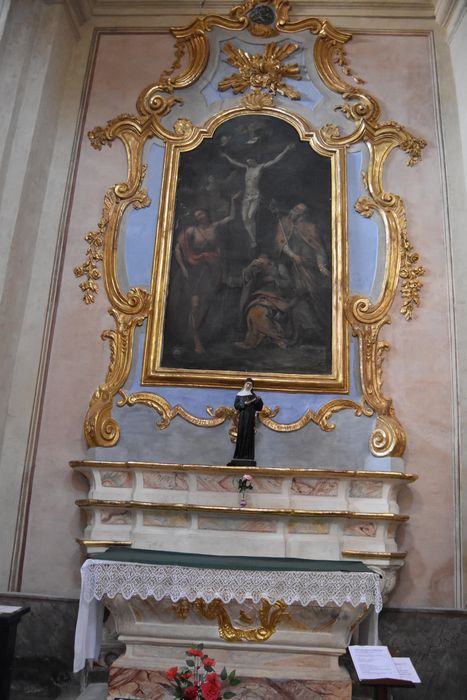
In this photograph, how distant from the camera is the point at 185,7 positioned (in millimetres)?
7207

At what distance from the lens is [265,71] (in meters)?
6.89

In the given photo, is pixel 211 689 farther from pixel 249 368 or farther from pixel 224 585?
pixel 249 368

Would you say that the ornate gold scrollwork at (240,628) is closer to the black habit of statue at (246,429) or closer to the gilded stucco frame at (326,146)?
the black habit of statue at (246,429)

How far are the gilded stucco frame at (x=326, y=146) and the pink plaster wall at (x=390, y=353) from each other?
5.0 inches

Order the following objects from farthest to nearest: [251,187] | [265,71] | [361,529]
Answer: [265,71] < [251,187] < [361,529]

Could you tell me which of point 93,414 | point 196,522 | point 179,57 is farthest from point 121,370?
point 179,57

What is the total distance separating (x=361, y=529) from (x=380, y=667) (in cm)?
191

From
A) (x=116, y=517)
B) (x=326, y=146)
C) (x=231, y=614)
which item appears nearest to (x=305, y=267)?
(x=326, y=146)

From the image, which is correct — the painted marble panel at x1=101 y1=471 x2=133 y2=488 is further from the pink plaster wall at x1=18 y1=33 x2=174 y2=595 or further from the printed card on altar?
the printed card on altar

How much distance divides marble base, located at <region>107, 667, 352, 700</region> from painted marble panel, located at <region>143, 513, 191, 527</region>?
1100 mm

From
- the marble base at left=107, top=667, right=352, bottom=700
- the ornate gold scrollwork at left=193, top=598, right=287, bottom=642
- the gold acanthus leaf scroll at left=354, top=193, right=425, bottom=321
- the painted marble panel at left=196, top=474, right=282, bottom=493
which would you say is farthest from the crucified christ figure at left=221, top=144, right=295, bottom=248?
the marble base at left=107, top=667, right=352, bottom=700

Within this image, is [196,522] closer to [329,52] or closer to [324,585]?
[324,585]

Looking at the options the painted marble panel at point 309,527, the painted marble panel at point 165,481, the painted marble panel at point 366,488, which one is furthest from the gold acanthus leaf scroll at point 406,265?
the painted marble panel at point 165,481

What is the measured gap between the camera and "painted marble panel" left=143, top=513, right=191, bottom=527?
525cm
